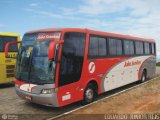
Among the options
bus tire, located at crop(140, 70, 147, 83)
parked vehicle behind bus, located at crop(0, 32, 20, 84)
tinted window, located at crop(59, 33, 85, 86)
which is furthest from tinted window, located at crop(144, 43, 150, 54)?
tinted window, located at crop(59, 33, 85, 86)

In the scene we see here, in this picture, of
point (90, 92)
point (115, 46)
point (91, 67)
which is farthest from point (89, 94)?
point (115, 46)

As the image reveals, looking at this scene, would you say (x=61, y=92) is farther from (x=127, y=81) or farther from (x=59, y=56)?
(x=127, y=81)

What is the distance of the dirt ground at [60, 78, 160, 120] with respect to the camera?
30.5 ft

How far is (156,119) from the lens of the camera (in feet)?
28.2

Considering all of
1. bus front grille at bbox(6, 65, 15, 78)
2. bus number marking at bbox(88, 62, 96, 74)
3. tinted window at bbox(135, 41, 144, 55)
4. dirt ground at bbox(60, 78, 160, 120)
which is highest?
tinted window at bbox(135, 41, 144, 55)

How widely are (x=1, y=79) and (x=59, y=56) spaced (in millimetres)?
6907

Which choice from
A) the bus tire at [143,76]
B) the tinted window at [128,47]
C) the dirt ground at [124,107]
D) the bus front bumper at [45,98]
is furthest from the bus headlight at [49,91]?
the bus tire at [143,76]

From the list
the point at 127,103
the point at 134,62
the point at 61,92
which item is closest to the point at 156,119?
the point at 127,103

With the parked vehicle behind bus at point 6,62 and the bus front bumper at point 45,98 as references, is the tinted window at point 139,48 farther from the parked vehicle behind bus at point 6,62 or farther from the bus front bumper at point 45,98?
the bus front bumper at point 45,98

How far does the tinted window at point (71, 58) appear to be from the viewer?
31.6ft

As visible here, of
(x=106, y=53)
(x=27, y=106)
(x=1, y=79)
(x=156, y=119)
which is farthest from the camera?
(x=1, y=79)

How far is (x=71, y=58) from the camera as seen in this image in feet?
32.8

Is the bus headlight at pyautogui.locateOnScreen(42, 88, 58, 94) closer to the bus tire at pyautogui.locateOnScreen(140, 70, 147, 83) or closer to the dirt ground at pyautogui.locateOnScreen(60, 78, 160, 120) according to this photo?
the dirt ground at pyautogui.locateOnScreen(60, 78, 160, 120)

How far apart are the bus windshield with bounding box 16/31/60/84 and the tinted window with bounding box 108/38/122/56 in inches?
178
